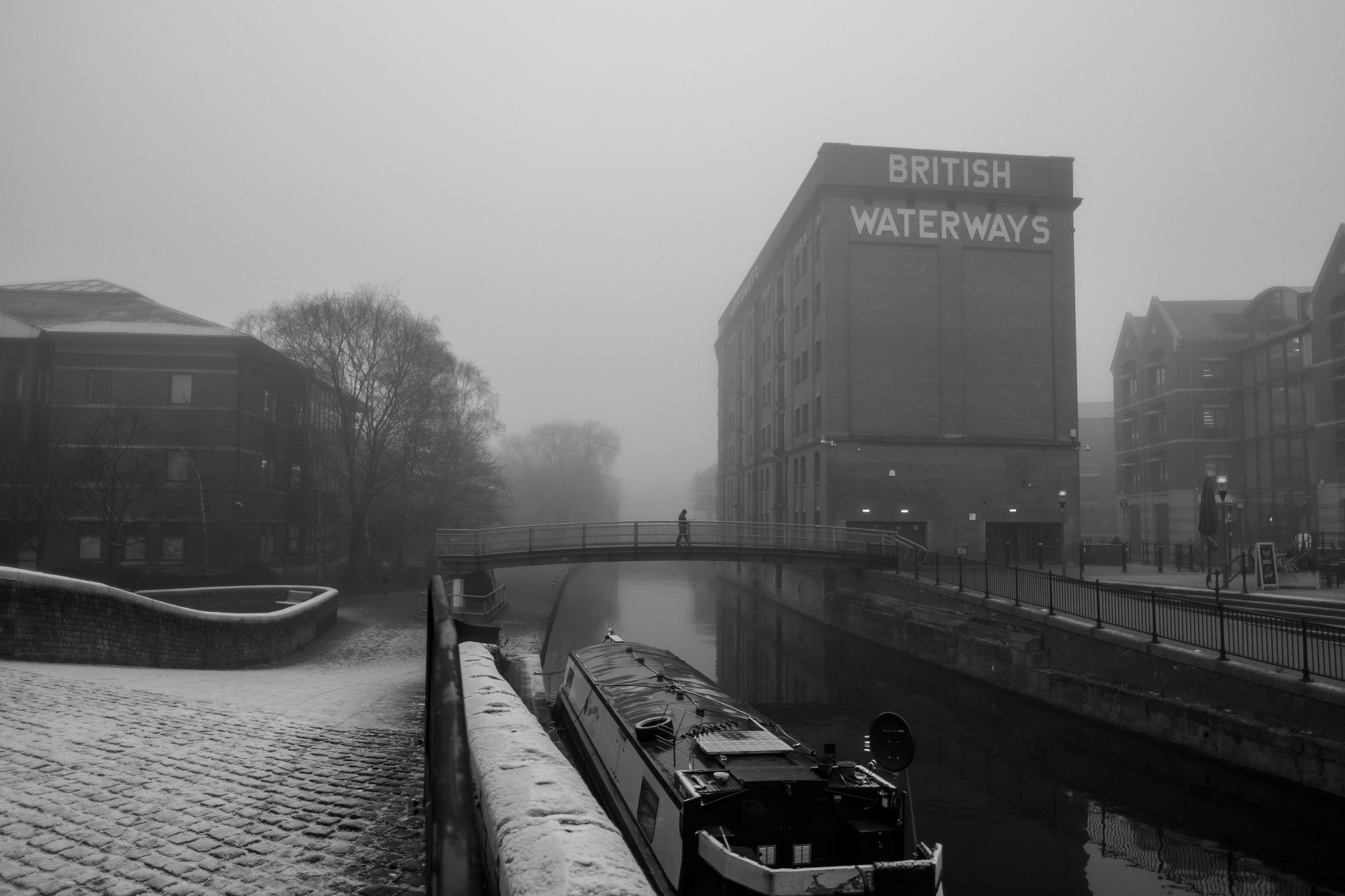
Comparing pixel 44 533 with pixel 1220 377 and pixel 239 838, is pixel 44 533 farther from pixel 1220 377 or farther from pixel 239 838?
pixel 1220 377

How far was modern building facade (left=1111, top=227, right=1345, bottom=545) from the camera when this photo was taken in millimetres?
46344

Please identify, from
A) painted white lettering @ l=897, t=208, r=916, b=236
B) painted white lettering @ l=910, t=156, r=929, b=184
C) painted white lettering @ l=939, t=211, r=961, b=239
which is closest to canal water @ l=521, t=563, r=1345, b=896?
painted white lettering @ l=897, t=208, r=916, b=236

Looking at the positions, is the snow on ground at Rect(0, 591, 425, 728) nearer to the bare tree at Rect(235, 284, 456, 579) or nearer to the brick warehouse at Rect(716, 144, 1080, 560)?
Result: the bare tree at Rect(235, 284, 456, 579)

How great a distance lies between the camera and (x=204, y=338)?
36406 millimetres

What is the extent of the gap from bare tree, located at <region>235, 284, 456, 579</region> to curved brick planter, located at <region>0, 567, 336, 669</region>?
17975 mm

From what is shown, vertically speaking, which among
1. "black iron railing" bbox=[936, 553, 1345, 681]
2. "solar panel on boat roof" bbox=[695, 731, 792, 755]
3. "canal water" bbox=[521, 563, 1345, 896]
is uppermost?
"black iron railing" bbox=[936, 553, 1345, 681]

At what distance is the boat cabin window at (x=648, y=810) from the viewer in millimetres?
8648

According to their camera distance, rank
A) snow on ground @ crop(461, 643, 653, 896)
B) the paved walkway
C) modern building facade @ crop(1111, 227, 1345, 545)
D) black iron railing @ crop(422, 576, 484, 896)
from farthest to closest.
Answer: modern building facade @ crop(1111, 227, 1345, 545), the paved walkway, snow on ground @ crop(461, 643, 653, 896), black iron railing @ crop(422, 576, 484, 896)

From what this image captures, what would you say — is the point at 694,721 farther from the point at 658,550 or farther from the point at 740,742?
the point at 658,550

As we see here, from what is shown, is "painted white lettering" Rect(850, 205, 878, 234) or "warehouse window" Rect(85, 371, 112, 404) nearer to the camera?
"warehouse window" Rect(85, 371, 112, 404)

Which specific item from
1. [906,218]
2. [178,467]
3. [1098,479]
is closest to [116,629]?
[178,467]

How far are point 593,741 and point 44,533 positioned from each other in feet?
90.2

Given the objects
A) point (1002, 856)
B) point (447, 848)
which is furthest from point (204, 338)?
point (447, 848)

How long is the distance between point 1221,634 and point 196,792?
1468cm
